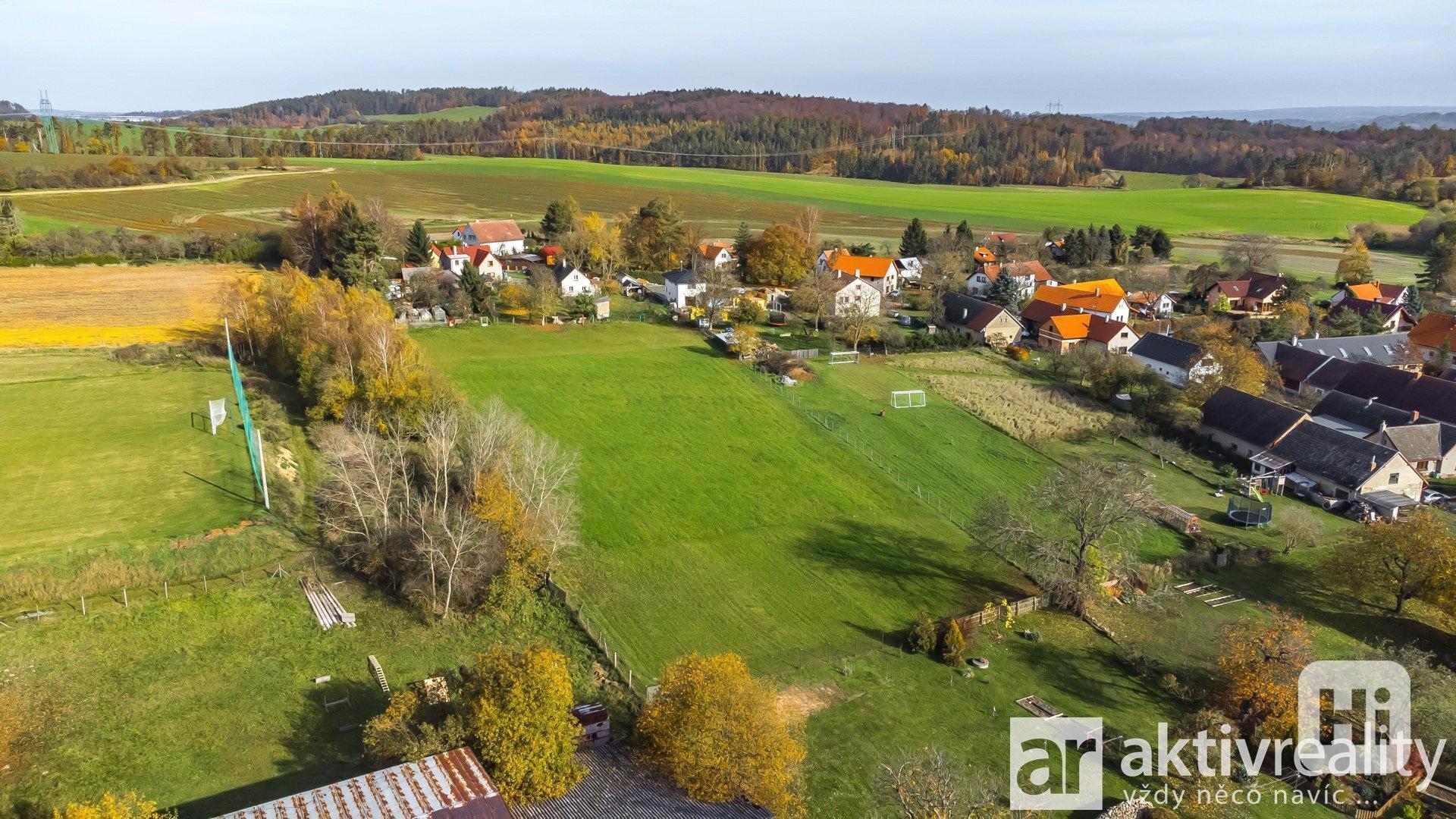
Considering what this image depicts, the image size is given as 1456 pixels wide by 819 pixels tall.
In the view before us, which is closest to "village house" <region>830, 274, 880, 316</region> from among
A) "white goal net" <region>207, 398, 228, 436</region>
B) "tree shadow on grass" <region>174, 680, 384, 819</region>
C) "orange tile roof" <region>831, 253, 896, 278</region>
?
"orange tile roof" <region>831, 253, 896, 278</region>

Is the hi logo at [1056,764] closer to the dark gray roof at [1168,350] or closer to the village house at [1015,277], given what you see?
A: the dark gray roof at [1168,350]

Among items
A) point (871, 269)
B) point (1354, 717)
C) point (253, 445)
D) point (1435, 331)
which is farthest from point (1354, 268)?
point (253, 445)

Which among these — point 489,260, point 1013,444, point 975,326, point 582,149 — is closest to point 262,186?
point 489,260

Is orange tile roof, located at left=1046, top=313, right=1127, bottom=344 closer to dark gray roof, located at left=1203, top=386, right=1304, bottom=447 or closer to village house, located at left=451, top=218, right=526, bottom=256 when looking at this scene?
dark gray roof, located at left=1203, top=386, right=1304, bottom=447

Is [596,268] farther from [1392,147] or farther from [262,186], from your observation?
[1392,147]

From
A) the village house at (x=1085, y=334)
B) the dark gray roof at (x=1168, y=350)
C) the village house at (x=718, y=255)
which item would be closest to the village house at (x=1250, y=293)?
the village house at (x=1085, y=334)

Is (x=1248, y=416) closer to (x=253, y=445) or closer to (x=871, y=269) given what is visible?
(x=871, y=269)
